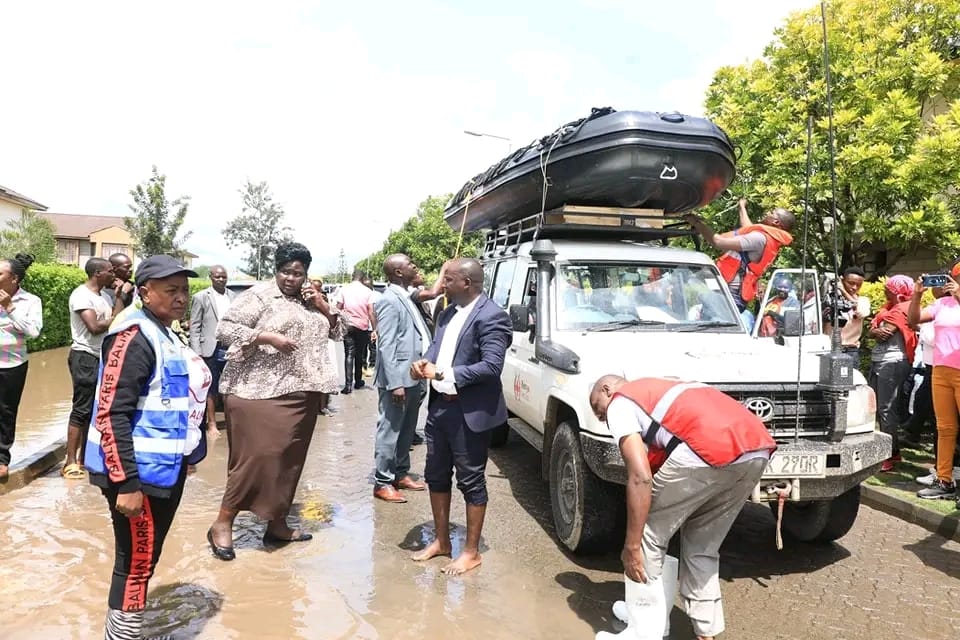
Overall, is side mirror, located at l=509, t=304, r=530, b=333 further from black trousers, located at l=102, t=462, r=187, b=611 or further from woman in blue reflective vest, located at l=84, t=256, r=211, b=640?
black trousers, located at l=102, t=462, r=187, b=611

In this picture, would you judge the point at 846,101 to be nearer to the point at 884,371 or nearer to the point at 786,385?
the point at 884,371

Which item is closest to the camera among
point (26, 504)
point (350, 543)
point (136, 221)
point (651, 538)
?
point (651, 538)

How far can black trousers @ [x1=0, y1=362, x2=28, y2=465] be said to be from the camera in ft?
17.3

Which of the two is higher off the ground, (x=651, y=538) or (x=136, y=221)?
(x=136, y=221)

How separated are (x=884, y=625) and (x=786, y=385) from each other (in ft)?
4.47

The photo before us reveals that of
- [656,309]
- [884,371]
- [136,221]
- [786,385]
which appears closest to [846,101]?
[884,371]

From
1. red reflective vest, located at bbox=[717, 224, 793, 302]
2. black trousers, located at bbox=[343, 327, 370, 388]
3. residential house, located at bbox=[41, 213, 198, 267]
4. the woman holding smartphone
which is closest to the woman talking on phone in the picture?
red reflective vest, located at bbox=[717, 224, 793, 302]

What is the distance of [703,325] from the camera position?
5.34 m

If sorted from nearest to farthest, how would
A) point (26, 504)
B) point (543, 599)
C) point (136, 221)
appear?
point (543, 599)
point (26, 504)
point (136, 221)

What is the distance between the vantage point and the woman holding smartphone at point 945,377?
5.16 m

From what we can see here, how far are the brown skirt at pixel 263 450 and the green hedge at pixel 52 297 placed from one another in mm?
12311

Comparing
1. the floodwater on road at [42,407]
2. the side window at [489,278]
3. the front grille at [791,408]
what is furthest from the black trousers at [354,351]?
the front grille at [791,408]

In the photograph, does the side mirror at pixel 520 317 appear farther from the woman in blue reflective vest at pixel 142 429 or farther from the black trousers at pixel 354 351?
the black trousers at pixel 354 351

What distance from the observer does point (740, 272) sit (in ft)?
20.0
